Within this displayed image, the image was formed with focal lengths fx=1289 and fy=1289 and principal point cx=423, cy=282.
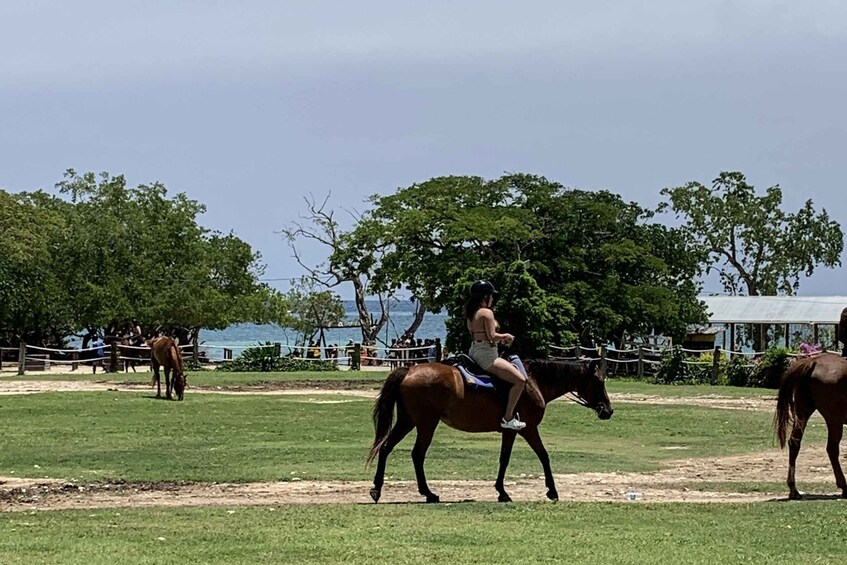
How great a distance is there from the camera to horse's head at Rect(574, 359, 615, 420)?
45.2 ft

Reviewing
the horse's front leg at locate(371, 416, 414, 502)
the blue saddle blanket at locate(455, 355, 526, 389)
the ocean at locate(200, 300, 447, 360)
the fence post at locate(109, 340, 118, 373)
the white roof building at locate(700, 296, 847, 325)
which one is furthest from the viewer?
the ocean at locate(200, 300, 447, 360)

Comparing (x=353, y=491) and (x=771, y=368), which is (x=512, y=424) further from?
(x=771, y=368)

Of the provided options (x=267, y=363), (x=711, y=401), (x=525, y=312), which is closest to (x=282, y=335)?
(x=267, y=363)

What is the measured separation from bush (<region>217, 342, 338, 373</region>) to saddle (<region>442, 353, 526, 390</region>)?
106 feet

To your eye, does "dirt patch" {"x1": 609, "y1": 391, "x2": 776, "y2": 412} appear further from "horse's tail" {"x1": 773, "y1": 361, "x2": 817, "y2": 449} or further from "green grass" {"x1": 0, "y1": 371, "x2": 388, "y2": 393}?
"horse's tail" {"x1": 773, "y1": 361, "x2": 817, "y2": 449}

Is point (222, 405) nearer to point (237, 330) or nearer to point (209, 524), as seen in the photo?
point (209, 524)

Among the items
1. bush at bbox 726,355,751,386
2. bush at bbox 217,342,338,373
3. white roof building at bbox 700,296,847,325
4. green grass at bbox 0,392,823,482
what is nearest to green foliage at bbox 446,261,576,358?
bush at bbox 217,342,338,373

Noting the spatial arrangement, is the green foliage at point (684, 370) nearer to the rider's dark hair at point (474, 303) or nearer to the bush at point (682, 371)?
the bush at point (682, 371)

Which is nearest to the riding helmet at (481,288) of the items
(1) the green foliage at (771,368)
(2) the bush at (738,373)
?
(1) the green foliage at (771,368)

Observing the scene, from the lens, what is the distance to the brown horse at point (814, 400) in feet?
44.5

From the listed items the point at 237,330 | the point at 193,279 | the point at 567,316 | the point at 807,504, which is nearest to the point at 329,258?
the point at 193,279

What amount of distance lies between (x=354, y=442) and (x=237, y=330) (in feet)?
558

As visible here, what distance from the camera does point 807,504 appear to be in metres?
12.5

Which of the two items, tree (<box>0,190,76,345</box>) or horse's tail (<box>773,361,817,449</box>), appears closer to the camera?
horse's tail (<box>773,361,817,449</box>)
